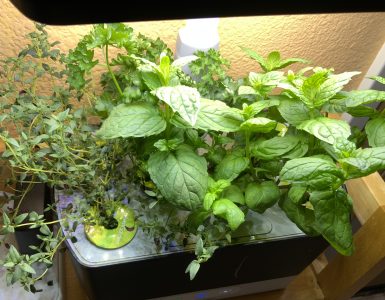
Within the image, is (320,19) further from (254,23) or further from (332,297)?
→ (332,297)

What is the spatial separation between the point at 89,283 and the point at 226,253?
23 centimetres

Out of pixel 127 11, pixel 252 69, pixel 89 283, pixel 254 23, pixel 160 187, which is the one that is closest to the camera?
pixel 127 11

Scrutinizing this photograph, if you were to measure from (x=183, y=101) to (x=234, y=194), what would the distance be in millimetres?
210

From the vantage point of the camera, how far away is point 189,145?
0.62 metres

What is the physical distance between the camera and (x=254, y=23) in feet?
2.81

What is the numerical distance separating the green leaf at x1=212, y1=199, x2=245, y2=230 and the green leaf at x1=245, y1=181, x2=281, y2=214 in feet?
0.17

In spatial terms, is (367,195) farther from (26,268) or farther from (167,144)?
(26,268)

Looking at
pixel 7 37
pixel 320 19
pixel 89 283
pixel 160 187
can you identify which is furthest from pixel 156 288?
pixel 320 19

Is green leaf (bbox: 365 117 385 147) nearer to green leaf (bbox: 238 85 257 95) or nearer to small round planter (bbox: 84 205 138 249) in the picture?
green leaf (bbox: 238 85 257 95)

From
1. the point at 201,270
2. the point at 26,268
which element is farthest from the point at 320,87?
the point at 26,268

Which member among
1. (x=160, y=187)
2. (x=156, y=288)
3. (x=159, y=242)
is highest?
(x=160, y=187)

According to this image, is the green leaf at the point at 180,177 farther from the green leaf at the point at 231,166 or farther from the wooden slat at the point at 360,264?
the wooden slat at the point at 360,264

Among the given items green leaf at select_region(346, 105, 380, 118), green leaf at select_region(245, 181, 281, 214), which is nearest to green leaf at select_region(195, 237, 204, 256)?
green leaf at select_region(245, 181, 281, 214)

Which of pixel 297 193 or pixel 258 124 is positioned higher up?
pixel 258 124
